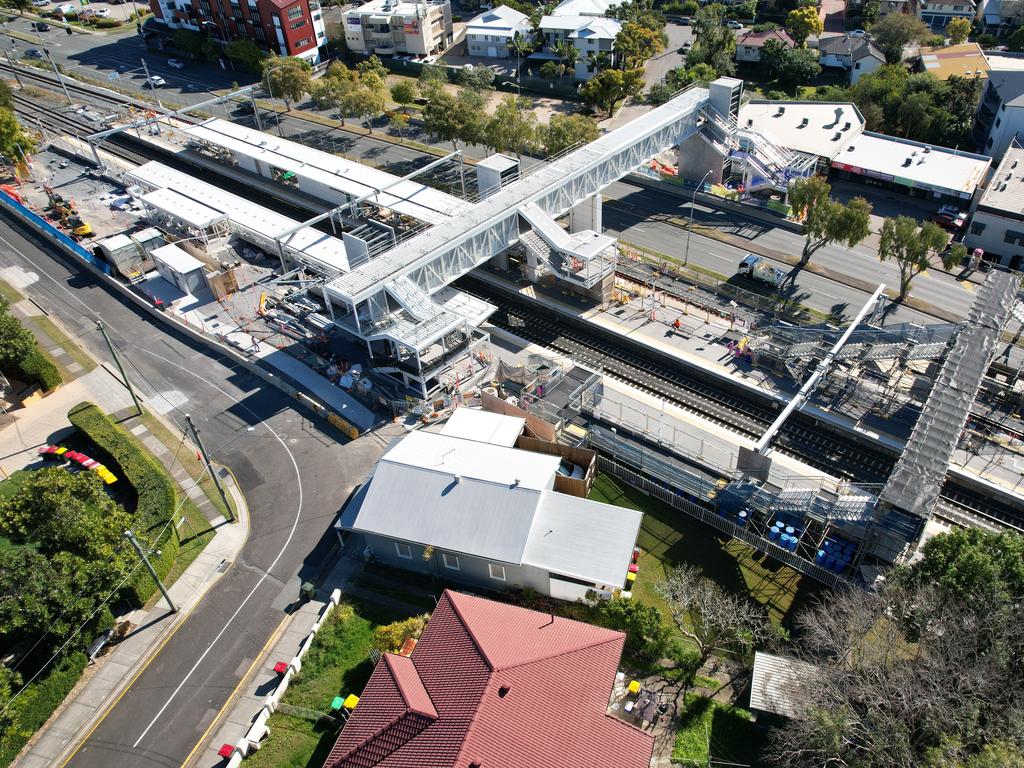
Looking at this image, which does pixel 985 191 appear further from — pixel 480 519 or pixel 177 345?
pixel 177 345

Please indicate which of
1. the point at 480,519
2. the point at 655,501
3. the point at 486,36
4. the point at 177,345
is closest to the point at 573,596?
the point at 480,519

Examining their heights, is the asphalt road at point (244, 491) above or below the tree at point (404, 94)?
below

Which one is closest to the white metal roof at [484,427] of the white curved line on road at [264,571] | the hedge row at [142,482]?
the white curved line on road at [264,571]

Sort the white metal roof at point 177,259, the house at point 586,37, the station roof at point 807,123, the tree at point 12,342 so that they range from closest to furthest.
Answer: the tree at point 12,342
the white metal roof at point 177,259
the station roof at point 807,123
the house at point 586,37

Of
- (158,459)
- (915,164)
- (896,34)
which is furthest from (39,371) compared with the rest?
(896,34)

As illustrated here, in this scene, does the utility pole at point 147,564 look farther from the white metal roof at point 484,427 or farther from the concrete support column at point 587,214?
the concrete support column at point 587,214

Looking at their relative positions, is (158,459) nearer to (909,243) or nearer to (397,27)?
(909,243)

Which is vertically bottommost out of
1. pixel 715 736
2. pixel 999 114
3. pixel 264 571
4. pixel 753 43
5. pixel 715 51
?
pixel 715 736
